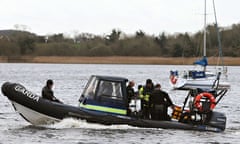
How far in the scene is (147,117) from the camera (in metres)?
21.5

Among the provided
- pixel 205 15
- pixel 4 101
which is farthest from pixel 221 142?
pixel 205 15

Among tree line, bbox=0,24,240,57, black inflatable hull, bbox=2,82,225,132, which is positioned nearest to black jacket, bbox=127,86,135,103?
black inflatable hull, bbox=2,82,225,132

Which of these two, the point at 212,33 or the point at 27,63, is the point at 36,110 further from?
the point at 27,63

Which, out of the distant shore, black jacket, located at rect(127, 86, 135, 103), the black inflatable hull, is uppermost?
black jacket, located at rect(127, 86, 135, 103)

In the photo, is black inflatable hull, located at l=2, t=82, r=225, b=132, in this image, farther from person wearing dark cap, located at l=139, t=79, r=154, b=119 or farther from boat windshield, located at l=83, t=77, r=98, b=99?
boat windshield, located at l=83, t=77, r=98, b=99

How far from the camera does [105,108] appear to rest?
21125 mm

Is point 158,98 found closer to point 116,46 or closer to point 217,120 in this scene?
point 217,120

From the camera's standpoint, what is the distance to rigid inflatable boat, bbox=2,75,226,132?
21.1 m

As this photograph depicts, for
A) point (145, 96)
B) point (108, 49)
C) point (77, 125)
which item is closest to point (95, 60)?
point (108, 49)

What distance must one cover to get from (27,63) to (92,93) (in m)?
107

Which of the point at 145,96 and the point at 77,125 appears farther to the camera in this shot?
the point at 77,125

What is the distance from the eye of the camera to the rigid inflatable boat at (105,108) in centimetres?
2106

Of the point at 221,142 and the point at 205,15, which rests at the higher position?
the point at 205,15

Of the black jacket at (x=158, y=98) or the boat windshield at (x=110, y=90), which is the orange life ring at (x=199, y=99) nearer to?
the black jacket at (x=158, y=98)
